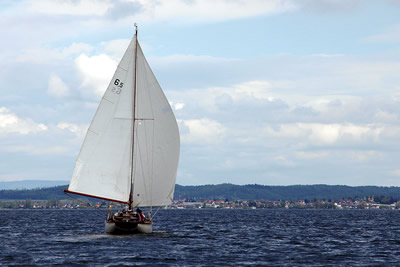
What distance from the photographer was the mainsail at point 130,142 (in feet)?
177

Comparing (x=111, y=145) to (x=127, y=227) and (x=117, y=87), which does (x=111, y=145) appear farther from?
(x=127, y=227)

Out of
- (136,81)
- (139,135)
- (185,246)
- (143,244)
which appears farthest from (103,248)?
(136,81)

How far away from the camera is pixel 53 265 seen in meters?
40.0

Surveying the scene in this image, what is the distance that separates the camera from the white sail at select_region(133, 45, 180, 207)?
5494cm

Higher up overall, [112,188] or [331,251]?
[112,188]

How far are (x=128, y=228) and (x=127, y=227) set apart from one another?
0.50 feet

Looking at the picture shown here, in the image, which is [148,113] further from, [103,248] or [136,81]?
[103,248]

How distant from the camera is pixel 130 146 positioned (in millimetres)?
54688

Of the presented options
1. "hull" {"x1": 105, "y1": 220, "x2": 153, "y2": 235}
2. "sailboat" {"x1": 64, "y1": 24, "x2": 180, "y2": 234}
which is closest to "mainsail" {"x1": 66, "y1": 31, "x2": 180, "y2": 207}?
"sailboat" {"x1": 64, "y1": 24, "x2": 180, "y2": 234}

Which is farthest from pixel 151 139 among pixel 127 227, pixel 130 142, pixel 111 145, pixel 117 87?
pixel 127 227

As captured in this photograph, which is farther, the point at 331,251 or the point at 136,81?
the point at 136,81

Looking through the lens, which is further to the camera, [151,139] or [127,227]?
[151,139]

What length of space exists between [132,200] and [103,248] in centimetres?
778

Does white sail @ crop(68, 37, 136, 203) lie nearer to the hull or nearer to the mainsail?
the mainsail
